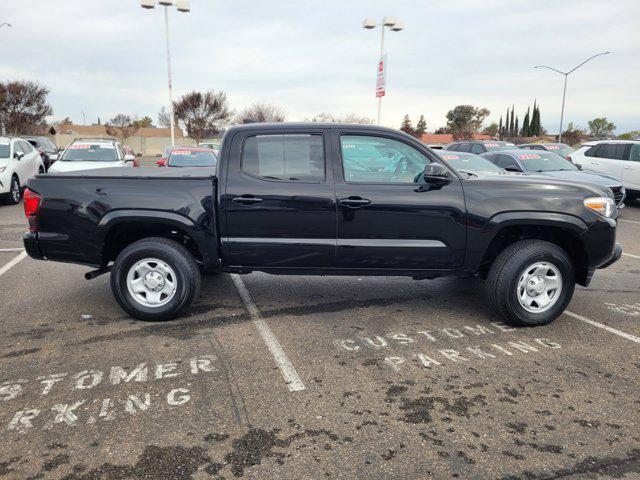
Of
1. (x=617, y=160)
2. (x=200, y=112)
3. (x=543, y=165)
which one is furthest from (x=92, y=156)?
(x=200, y=112)

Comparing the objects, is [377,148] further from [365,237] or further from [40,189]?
[40,189]

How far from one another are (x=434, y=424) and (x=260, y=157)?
271 cm

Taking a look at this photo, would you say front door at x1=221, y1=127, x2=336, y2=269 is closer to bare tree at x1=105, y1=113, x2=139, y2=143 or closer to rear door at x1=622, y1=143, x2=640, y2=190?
rear door at x1=622, y1=143, x2=640, y2=190

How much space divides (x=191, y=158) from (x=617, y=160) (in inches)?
437

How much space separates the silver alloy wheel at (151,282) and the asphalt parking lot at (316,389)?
24 cm

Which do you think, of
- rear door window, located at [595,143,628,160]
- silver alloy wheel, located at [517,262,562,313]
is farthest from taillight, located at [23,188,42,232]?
rear door window, located at [595,143,628,160]

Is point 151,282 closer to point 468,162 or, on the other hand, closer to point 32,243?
point 32,243

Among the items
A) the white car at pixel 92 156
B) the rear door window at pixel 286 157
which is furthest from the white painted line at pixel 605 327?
the white car at pixel 92 156

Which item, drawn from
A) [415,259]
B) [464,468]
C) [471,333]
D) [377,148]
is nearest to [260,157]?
[377,148]

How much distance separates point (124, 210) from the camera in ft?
14.6

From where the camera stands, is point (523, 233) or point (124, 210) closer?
point (124, 210)

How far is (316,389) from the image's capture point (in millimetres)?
3439

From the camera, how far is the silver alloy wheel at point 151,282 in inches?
179

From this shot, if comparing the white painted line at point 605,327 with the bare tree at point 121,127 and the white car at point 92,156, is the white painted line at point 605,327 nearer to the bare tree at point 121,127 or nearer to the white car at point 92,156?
the white car at point 92,156
